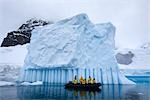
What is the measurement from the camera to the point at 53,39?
76.5 feet

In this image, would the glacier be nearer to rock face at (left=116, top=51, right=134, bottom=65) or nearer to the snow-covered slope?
the snow-covered slope

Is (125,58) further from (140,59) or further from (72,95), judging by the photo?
(72,95)

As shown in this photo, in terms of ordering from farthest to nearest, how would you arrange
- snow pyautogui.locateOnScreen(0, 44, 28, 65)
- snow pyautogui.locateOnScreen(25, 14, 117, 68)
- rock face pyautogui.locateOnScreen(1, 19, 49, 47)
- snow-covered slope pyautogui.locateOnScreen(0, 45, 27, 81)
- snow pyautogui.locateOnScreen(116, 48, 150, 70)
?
rock face pyautogui.locateOnScreen(1, 19, 49, 47)
snow pyautogui.locateOnScreen(116, 48, 150, 70)
snow pyautogui.locateOnScreen(0, 44, 28, 65)
snow-covered slope pyautogui.locateOnScreen(0, 45, 27, 81)
snow pyautogui.locateOnScreen(25, 14, 117, 68)

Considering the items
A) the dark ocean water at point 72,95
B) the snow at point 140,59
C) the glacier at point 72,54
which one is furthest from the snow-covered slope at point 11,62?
the snow at point 140,59

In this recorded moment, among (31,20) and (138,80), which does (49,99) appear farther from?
(31,20)

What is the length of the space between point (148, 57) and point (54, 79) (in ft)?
66.2

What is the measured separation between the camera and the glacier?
22.1 meters

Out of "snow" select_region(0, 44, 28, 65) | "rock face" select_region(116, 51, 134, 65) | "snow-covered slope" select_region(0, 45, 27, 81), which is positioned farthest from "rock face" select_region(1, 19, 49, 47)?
"rock face" select_region(116, 51, 134, 65)

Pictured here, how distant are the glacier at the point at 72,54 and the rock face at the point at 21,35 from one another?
21.2 meters

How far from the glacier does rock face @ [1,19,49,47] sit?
2117cm

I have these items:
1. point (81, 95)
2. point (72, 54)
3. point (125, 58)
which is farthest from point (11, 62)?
point (81, 95)

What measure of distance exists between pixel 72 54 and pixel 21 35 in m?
26.1

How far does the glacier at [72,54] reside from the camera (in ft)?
72.5

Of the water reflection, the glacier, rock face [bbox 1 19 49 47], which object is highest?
rock face [bbox 1 19 49 47]
